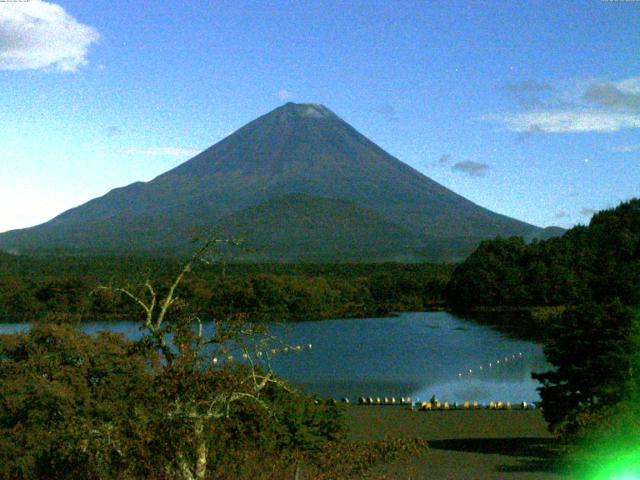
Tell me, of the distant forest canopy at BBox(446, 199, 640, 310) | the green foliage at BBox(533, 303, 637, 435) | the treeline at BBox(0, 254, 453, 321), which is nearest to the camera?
the green foliage at BBox(533, 303, 637, 435)

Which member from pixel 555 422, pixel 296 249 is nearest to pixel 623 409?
pixel 555 422

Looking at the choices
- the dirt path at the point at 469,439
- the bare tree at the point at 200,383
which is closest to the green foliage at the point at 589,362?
the dirt path at the point at 469,439

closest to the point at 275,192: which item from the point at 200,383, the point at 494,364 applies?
the point at 494,364

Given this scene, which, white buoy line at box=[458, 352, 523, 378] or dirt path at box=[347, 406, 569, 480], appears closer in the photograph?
dirt path at box=[347, 406, 569, 480]

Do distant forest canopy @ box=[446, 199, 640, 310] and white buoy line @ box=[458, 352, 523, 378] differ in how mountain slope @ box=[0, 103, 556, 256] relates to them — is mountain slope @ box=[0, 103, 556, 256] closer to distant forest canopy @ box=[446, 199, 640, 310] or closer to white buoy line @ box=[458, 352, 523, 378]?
distant forest canopy @ box=[446, 199, 640, 310]

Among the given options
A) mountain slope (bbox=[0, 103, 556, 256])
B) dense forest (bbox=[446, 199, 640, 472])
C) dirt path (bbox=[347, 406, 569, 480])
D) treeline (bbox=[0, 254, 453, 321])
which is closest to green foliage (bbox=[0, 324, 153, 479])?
dirt path (bbox=[347, 406, 569, 480])

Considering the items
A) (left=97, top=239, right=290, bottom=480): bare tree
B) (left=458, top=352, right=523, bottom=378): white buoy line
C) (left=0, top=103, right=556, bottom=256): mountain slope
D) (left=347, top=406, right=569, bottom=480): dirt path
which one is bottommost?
(left=458, top=352, right=523, bottom=378): white buoy line
